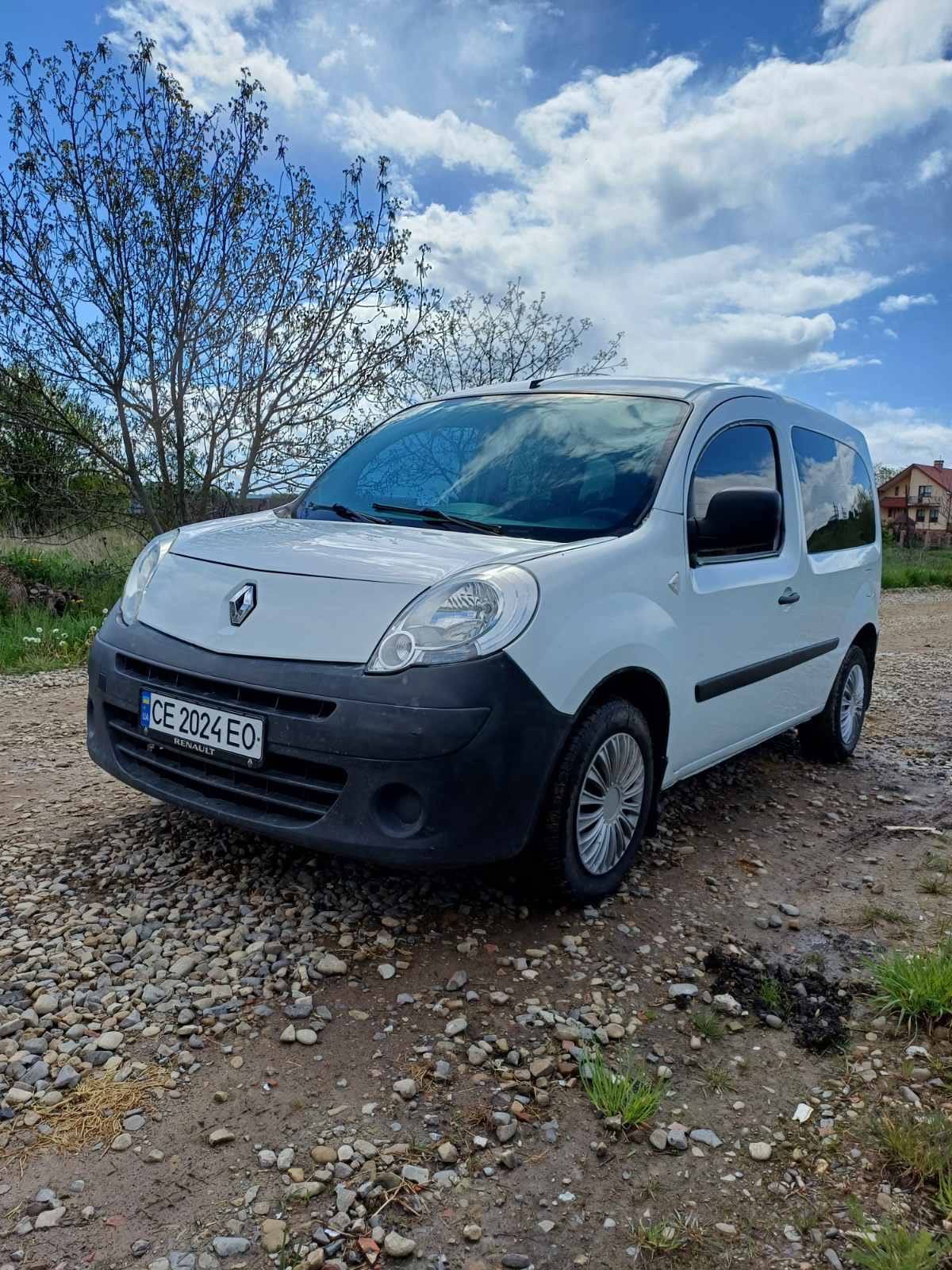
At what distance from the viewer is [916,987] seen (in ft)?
8.45

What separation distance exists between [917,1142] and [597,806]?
1261 mm

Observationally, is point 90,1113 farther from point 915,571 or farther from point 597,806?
point 915,571

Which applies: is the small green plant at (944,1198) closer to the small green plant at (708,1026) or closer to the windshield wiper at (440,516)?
the small green plant at (708,1026)

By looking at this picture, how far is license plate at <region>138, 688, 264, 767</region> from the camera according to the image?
8.93ft

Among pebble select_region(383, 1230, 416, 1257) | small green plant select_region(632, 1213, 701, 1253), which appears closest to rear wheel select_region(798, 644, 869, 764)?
small green plant select_region(632, 1213, 701, 1253)

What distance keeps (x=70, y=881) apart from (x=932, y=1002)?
2662 mm

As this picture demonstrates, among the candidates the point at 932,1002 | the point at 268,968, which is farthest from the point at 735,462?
the point at 268,968

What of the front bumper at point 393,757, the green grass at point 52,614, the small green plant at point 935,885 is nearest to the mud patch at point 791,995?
the front bumper at point 393,757

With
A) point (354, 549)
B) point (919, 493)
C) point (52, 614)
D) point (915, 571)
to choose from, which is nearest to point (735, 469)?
point (354, 549)

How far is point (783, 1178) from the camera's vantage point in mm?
1962

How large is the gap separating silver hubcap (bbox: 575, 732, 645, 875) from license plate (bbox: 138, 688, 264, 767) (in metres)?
1.00

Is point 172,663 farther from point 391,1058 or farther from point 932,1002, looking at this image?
point 932,1002

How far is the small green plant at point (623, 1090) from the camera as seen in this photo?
6.92ft

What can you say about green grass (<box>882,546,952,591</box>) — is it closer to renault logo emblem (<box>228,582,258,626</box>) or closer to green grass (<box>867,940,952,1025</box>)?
green grass (<box>867,940,952,1025</box>)
